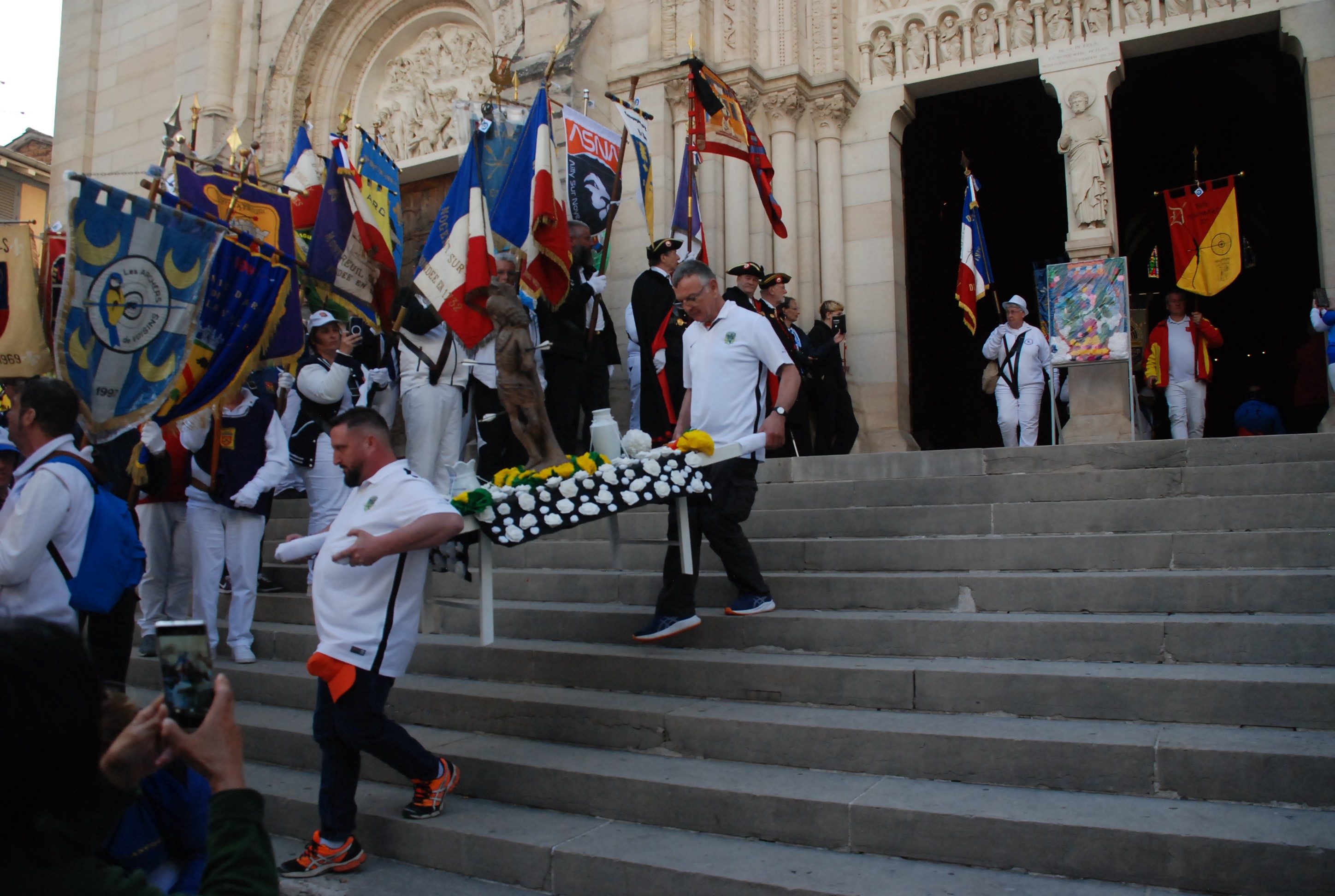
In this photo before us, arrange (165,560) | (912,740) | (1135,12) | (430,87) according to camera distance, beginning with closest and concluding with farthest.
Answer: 1. (912,740)
2. (165,560)
3. (1135,12)
4. (430,87)

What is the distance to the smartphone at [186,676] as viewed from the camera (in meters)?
1.86

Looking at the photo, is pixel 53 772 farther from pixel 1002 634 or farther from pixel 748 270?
pixel 748 270

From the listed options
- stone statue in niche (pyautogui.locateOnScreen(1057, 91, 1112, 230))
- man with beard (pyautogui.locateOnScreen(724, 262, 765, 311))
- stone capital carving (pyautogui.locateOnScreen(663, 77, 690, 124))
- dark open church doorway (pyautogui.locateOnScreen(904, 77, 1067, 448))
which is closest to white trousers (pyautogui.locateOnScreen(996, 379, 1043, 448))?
stone statue in niche (pyautogui.locateOnScreen(1057, 91, 1112, 230))

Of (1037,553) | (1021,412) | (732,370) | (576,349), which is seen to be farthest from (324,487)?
(1021,412)

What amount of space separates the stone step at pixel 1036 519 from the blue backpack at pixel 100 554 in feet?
7.61

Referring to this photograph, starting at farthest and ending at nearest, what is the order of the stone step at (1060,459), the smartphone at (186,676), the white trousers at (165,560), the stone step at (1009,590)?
the white trousers at (165,560), the stone step at (1060,459), the stone step at (1009,590), the smartphone at (186,676)

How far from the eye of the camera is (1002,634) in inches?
188

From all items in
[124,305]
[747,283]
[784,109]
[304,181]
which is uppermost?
[784,109]

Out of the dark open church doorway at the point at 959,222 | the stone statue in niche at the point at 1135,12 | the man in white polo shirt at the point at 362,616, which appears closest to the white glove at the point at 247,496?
the man in white polo shirt at the point at 362,616

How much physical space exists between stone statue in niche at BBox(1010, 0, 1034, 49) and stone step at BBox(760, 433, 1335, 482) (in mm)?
5902

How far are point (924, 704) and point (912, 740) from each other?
0.41 metres

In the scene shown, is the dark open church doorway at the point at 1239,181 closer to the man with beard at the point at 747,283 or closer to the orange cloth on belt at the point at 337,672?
the man with beard at the point at 747,283

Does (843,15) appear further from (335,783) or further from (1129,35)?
(335,783)

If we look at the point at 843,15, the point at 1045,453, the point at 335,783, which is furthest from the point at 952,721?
the point at 843,15
